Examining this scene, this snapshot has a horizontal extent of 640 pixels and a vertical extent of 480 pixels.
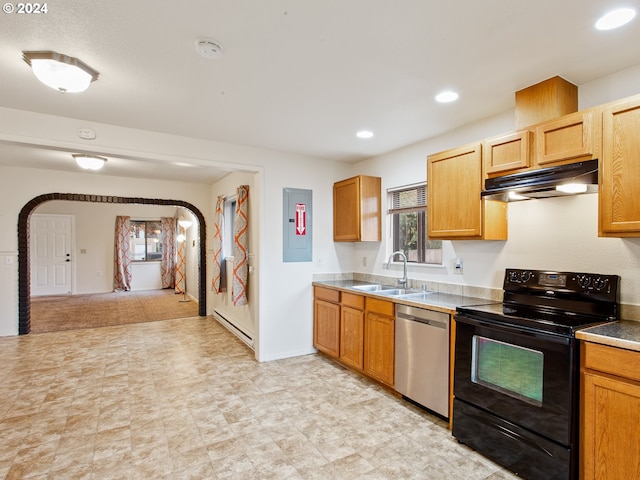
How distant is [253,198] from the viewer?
424cm

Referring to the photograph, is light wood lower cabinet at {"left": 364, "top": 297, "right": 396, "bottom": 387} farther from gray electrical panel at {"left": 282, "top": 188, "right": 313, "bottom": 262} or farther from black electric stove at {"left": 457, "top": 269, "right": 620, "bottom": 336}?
gray electrical panel at {"left": 282, "top": 188, "right": 313, "bottom": 262}

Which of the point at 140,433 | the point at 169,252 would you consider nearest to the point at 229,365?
the point at 140,433

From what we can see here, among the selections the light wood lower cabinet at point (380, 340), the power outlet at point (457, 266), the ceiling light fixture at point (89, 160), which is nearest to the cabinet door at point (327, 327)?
the light wood lower cabinet at point (380, 340)

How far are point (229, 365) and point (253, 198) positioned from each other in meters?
1.98

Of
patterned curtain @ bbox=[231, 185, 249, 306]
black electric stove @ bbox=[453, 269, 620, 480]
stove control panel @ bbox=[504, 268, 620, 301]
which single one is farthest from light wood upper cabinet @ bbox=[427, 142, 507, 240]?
patterned curtain @ bbox=[231, 185, 249, 306]

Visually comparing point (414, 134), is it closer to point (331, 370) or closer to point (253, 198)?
point (253, 198)

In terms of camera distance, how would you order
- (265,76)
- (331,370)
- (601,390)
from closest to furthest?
(601,390) → (265,76) → (331,370)

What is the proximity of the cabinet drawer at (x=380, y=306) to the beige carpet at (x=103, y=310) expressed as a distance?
4.30 metres

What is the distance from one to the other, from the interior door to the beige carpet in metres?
0.41

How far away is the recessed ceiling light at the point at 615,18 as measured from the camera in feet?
5.23

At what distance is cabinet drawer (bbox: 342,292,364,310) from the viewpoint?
11.2 ft

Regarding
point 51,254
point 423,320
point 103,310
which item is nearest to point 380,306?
point 423,320

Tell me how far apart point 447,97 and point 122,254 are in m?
9.15

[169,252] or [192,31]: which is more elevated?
[192,31]
